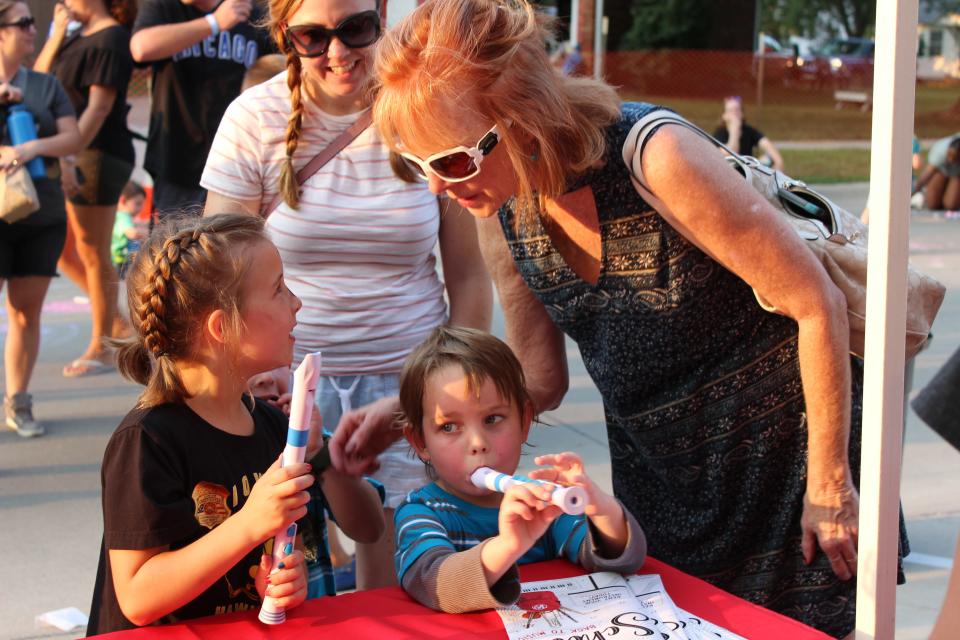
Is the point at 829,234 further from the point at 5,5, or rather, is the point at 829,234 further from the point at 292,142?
the point at 5,5

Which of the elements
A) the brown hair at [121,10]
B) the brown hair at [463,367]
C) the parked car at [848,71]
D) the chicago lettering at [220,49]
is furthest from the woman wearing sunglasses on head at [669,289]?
the parked car at [848,71]

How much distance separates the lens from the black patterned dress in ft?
6.61

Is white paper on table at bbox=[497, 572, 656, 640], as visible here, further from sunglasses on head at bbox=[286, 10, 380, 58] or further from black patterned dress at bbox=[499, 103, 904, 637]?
sunglasses on head at bbox=[286, 10, 380, 58]

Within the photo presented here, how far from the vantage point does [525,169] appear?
1973 millimetres

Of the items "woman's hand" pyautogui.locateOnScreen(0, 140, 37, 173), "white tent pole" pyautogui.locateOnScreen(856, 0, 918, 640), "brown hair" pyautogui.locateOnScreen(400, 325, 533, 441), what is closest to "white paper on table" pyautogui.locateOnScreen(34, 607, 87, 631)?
"brown hair" pyautogui.locateOnScreen(400, 325, 533, 441)

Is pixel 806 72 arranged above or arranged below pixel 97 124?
below

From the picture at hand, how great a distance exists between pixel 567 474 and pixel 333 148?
1.06 metres

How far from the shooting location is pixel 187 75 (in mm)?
4785

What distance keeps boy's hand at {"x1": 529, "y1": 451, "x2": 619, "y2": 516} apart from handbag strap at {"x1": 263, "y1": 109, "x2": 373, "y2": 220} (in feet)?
3.25

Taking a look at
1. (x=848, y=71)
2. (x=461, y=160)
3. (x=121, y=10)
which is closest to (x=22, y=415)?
(x=121, y=10)

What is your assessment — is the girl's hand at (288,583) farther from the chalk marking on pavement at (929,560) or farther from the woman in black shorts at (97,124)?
the woman in black shorts at (97,124)

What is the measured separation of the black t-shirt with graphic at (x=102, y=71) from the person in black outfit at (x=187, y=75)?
0.58 meters

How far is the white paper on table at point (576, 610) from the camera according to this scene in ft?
5.40

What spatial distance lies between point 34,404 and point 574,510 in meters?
4.48
